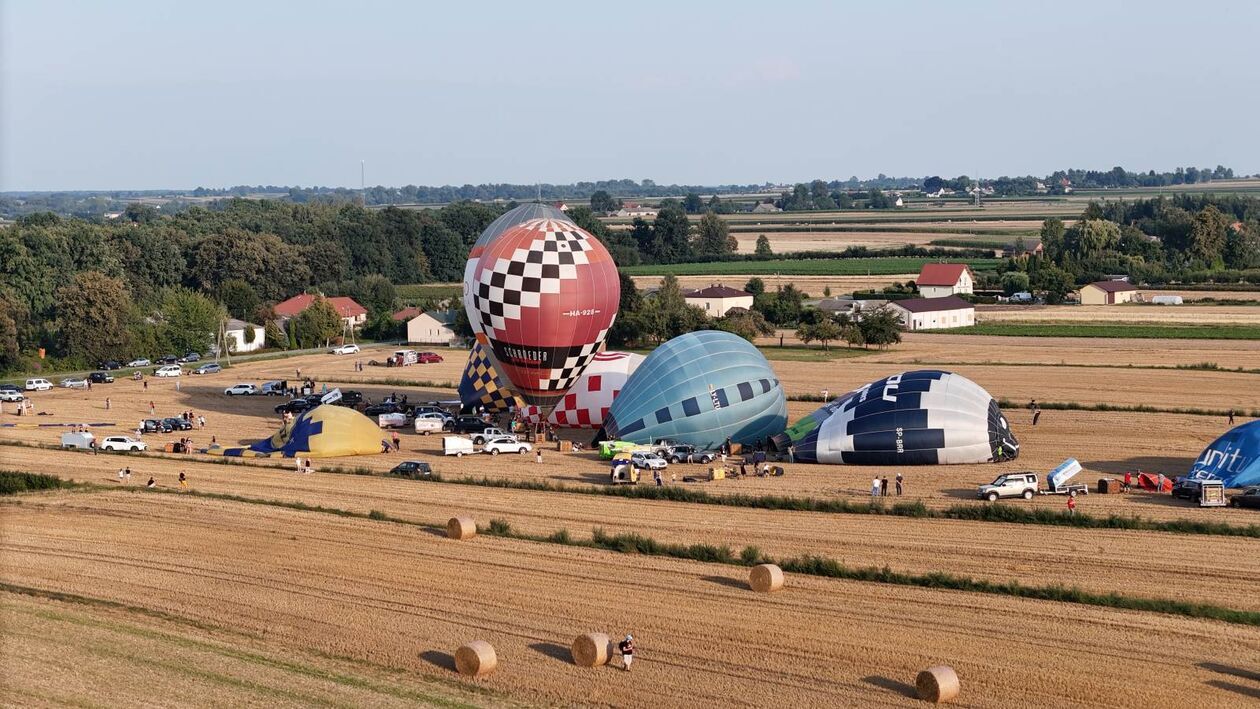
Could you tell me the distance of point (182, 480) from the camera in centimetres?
3569

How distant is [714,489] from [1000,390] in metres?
19.3

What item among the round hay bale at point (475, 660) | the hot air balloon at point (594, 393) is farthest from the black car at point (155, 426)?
the round hay bale at point (475, 660)

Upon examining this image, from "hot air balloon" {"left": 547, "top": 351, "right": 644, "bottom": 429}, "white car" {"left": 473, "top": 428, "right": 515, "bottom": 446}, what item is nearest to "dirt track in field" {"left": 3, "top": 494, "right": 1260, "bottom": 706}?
"white car" {"left": 473, "top": 428, "right": 515, "bottom": 446}

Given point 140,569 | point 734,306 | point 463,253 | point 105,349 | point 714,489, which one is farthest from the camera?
point 463,253

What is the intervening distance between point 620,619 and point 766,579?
291cm

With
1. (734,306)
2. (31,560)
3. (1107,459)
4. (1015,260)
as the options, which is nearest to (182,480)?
(31,560)

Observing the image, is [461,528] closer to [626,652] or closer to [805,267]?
[626,652]

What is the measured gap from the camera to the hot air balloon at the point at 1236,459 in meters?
31.0

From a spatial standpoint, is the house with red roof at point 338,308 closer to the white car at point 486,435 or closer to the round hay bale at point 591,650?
the white car at point 486,435

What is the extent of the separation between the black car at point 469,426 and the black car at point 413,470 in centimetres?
609

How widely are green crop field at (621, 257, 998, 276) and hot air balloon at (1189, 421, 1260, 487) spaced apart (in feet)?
250

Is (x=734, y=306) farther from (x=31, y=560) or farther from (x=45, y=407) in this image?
(x=31, y=560)

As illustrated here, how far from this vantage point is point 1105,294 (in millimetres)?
85375

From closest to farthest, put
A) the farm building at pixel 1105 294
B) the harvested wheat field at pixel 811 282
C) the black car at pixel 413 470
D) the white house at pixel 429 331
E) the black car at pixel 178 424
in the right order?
the black car at pixel 413 470 → the black car at pixel 178 424 → the white house at pixel 429 331 → the farm building at pixel 1105 294 → the harvested wheat field at pixel 811 282
